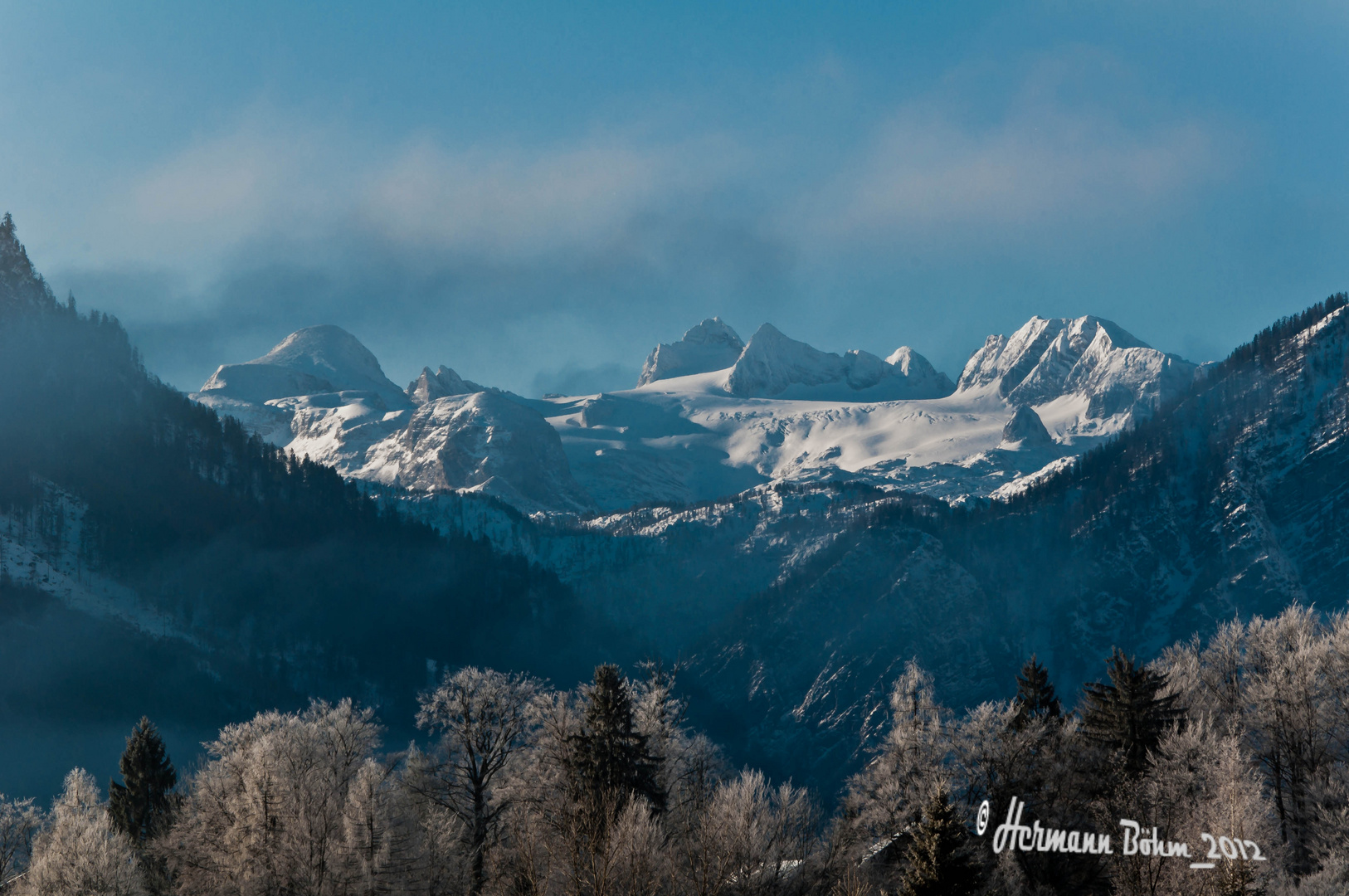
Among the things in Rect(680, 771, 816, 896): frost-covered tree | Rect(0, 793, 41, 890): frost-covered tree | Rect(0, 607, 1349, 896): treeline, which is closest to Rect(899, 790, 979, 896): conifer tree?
Rect(0, 607, 1349, 896): treeline

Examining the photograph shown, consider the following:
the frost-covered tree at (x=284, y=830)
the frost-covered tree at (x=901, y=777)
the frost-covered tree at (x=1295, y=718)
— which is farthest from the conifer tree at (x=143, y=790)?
the frost-covered tree at (x=1295, y=718)

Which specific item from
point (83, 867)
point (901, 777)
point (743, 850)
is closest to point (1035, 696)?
point (901, 777)

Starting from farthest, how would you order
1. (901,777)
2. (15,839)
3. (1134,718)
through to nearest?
(15,839)
(901,777)
(1134,718)

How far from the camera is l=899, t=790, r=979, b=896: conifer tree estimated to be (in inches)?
1879

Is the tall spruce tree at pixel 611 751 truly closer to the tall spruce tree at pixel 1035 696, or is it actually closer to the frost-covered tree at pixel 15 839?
the tall spruce tree at pixel 1035 696

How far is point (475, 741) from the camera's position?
80.1 meters

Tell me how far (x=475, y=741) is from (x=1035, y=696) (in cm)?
4602

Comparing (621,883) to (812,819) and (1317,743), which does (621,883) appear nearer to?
(812,819)

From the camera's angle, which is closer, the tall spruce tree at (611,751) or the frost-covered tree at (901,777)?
the frost-covered tree at (901,777)

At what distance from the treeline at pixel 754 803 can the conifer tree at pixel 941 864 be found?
0.37 feet

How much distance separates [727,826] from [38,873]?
41696 millimetres

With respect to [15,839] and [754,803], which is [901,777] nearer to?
[754,803]

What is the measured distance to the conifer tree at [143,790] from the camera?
3816 inches

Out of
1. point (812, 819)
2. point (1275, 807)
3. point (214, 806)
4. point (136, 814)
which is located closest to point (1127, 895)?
point (1275, 807)
